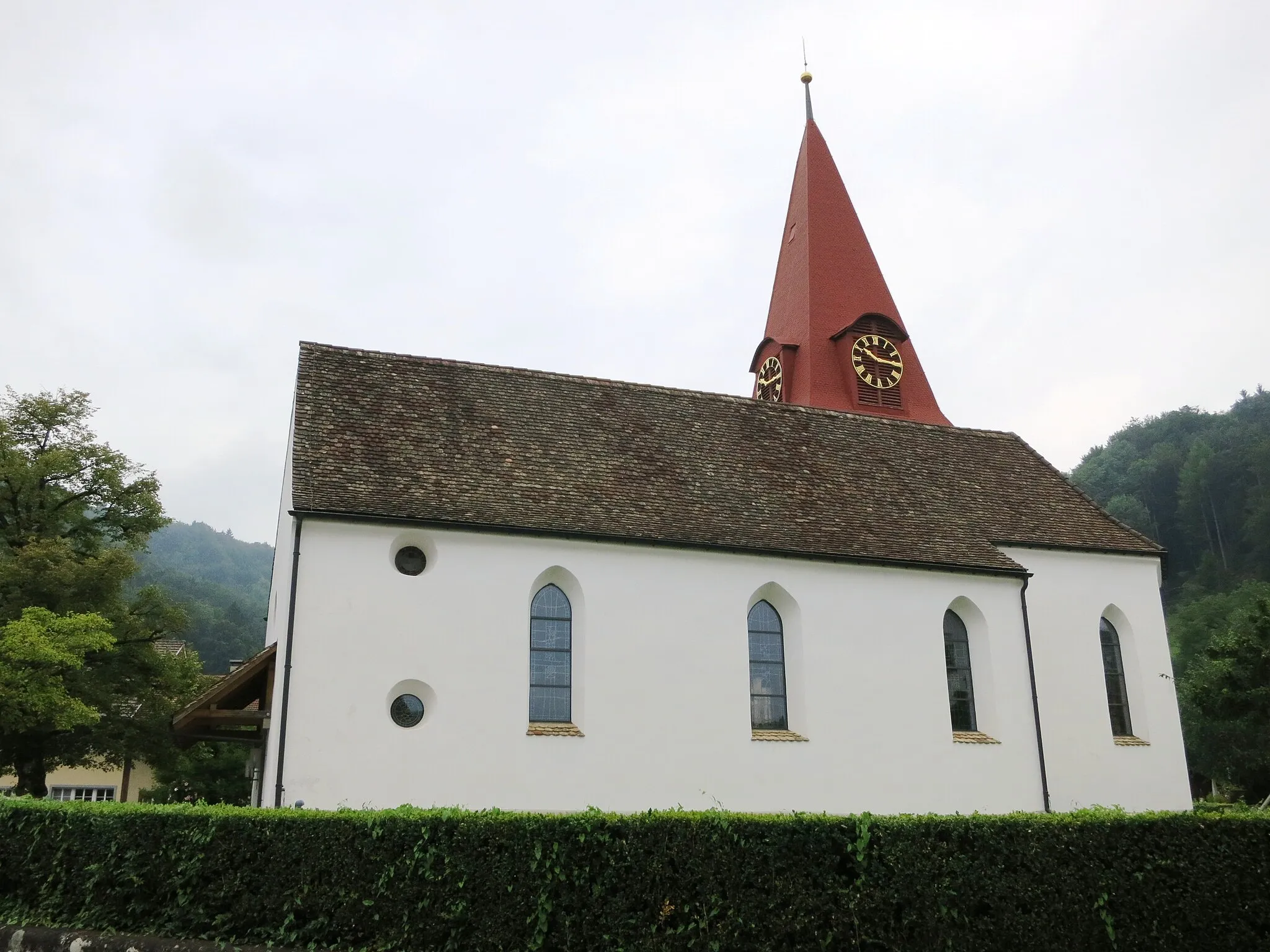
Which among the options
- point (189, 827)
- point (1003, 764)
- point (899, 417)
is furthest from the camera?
point (899, 417)

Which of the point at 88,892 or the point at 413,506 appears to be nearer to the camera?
the point at 88,892

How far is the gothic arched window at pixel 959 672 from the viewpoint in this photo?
1836 centimetres

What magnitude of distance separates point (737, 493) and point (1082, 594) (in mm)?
7434

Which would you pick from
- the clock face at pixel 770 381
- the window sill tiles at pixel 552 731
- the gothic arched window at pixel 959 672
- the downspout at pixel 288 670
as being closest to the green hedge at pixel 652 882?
the downspout at pixel 288 670

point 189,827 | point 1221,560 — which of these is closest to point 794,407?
point 189,827

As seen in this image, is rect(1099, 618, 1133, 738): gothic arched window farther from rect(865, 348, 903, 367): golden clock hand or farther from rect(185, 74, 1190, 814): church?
rect(865, 348, 903, 367): golden clock hand

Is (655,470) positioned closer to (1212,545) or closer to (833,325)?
(833,325)

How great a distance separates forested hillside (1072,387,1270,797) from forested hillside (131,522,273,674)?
84.3 ft

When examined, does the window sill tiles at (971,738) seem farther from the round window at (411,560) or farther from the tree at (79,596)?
the tree at (79,596)

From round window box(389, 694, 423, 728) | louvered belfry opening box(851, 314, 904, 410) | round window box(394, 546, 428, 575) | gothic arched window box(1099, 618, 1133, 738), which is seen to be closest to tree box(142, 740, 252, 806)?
round window box(389, 694, 423, 728)

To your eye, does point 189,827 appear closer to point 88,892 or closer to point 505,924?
point 88,892

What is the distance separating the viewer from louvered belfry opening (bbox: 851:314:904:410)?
88.0ft

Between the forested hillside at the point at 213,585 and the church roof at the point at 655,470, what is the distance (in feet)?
28.0

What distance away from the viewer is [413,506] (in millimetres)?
15750
